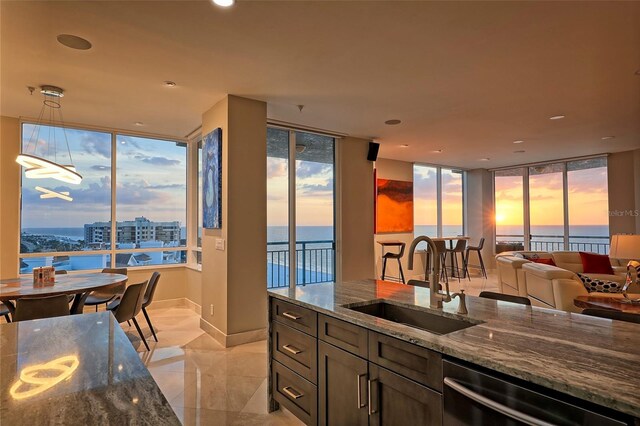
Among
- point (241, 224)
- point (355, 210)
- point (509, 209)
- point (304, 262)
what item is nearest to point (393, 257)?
point (355, 210)

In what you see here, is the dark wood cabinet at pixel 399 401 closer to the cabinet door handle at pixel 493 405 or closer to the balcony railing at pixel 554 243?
the cabinet door handle at pixel 493 405

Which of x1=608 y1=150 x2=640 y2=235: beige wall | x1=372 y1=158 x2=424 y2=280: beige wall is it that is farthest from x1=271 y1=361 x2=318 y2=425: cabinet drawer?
x1=608 y1=150 x2=640 y2=235: beige wall

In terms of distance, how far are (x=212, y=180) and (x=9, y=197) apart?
9.04ft

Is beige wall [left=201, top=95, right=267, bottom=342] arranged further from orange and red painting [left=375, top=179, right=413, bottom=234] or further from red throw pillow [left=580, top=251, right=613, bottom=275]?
red throw pillow [left=580, top=251, right=613, bottom=275]

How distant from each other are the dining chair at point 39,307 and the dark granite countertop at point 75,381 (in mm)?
1810

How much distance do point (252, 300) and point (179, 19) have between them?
290cm

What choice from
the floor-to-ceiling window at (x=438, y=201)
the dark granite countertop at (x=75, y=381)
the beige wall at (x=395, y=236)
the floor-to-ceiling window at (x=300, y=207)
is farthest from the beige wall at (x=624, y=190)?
the dark granite countertop at (x=75, y=381)

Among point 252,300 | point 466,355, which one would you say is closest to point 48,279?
point 252,300

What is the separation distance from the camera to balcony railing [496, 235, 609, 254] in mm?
7914

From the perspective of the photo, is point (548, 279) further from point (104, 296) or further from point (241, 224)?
point (104, 296)

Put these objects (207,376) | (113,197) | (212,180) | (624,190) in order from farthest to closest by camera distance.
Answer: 1. (624,190)
2. (113,197)
3. (212,180)
4. (207,376)

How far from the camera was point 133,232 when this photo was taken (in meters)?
5.55

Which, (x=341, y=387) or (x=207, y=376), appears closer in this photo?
(x=341, y=387)

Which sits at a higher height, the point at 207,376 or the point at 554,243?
the point at 554,243
